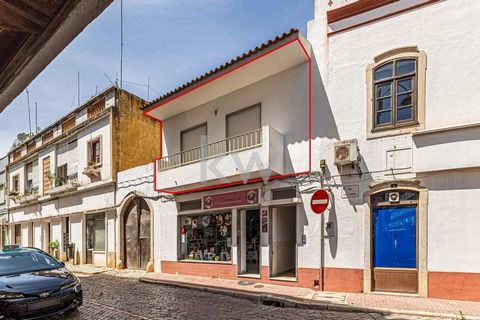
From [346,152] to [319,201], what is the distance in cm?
147

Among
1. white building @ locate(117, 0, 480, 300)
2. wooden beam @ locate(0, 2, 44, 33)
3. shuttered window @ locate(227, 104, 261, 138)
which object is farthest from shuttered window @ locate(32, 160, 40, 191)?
wooden beam @ locate(0, 2, 44, 33)

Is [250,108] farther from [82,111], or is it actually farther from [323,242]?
[82,111]

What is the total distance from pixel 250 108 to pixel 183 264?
20.8 ft

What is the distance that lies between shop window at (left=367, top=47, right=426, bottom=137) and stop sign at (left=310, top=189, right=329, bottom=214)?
6.50ft

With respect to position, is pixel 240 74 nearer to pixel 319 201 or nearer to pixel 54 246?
pixel 319 201

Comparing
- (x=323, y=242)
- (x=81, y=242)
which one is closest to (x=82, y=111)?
(x=81, y=242)

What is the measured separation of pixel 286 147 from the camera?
35.8ft

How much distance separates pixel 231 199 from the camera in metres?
12.1

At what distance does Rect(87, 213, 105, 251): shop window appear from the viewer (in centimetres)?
1777

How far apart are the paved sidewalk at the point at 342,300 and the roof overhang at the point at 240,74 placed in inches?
253

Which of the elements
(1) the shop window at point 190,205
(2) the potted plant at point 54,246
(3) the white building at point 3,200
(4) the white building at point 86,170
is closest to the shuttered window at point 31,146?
(4) the white building at point 86,170

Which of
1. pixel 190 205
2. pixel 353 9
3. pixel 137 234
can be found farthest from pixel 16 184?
pixel 353 9

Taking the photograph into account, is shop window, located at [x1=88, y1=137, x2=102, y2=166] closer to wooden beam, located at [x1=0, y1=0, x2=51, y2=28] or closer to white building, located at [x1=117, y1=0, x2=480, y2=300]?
white building, located at [x1=117, y1=0, x2=480, y2=300]

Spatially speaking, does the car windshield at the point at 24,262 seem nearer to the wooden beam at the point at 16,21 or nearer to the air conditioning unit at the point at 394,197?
the wooden beam at the point at 16,21
